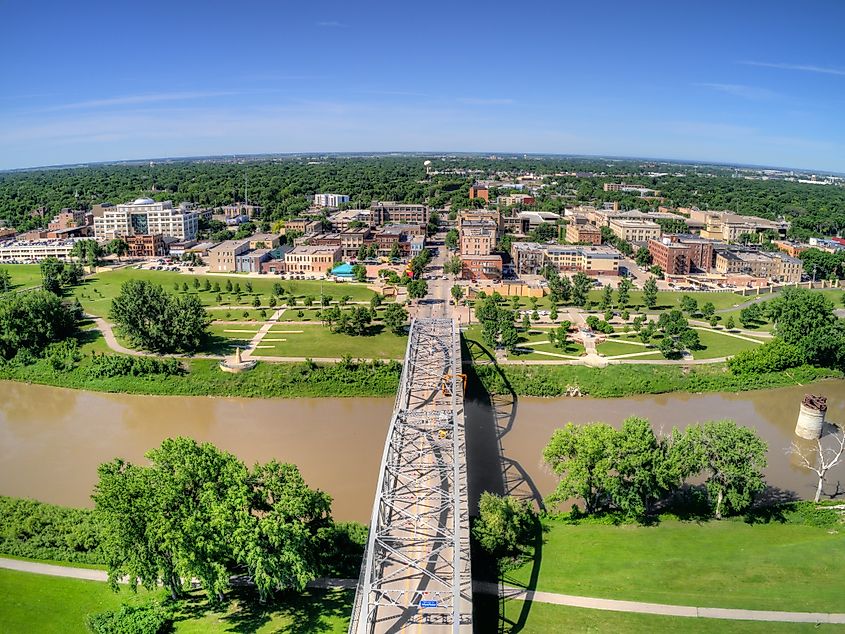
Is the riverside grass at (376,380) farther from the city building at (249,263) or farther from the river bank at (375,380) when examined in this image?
the city building at (249,263)

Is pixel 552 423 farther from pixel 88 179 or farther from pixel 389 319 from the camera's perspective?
pixel 88 179

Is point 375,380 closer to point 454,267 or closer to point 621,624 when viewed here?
point 621,624

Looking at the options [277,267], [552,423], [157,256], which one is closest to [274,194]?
[157,256]

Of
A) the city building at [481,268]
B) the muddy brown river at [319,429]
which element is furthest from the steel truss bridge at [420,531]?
the city building at [481,268]

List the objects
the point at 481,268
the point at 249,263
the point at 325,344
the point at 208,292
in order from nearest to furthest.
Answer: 1. the point at 325,344
2. the point at 208,292
3. the point at 481,268
4. the point at 249,263

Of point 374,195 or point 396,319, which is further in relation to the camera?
point 374,195

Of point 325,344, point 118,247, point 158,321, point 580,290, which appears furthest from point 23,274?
point 580,290
